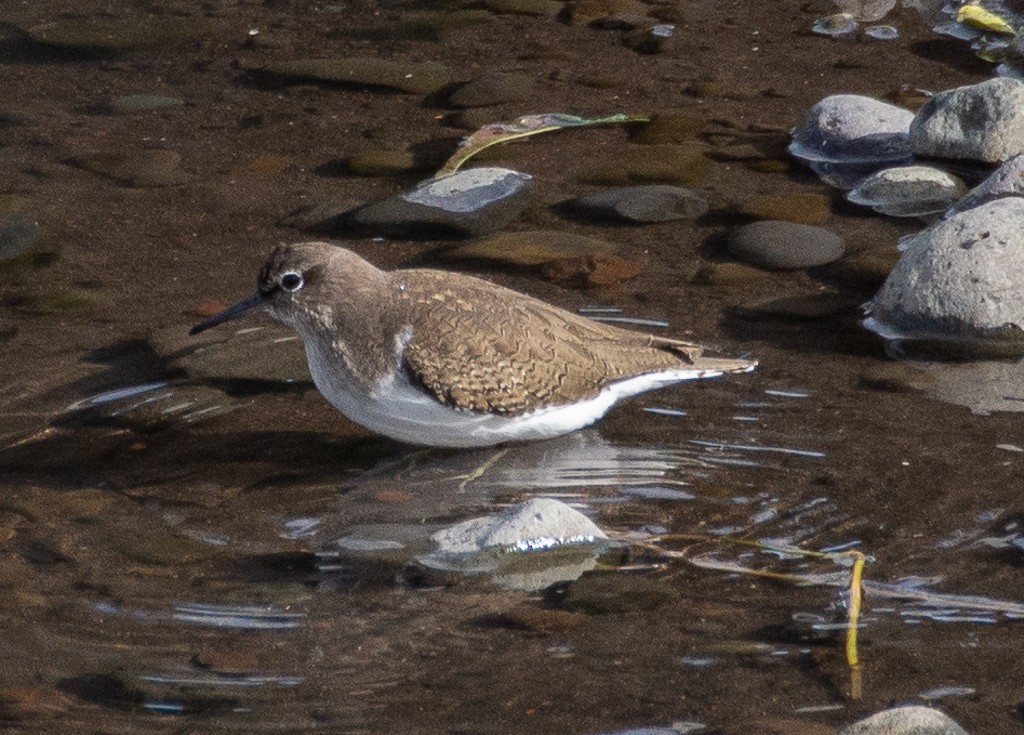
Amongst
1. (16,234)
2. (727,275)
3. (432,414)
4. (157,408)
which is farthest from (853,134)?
(16,234)

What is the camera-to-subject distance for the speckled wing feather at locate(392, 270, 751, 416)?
6.70m

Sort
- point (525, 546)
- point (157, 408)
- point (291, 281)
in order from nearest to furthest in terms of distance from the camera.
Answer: point (525, 546) → point (291, 281) → point (157, 408)

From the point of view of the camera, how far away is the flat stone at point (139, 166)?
974 cm

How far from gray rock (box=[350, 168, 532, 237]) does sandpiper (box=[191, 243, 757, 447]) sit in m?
1.82

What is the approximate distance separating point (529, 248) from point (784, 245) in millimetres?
1461

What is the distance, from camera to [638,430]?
7145 millimetres

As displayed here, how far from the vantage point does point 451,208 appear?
9.09 meters

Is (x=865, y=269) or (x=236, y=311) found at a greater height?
(x=236, y=311)

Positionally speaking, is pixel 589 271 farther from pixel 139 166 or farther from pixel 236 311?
pixel 139 166

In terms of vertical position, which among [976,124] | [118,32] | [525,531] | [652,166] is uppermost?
[118,32]

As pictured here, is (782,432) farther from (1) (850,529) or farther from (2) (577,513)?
(2) (577,513)

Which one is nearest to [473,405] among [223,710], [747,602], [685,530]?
[685,530]

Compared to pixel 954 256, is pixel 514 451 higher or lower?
lower

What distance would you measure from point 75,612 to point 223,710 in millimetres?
943
